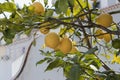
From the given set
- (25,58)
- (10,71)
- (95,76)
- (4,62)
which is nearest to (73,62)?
(95,76)

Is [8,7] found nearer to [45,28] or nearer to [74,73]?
[45,28]

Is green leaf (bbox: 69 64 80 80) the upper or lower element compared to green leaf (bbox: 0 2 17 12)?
lower

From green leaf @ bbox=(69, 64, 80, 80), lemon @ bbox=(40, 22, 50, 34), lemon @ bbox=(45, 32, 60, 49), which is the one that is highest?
lemon @ bbox=(40, 22, 50, 34)

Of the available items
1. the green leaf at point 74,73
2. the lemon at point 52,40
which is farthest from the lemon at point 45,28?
the green leaf at point 74,73

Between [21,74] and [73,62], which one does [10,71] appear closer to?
[21,74]

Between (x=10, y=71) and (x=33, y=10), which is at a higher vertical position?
(x=33, y=10)

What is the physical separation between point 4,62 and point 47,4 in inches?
212

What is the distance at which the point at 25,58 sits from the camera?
4125mm

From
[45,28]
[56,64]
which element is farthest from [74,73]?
[45,28]

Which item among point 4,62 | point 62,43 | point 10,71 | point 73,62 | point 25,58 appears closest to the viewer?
point 73,62

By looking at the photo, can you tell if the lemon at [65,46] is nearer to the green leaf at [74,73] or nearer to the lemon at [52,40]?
the lemon at [52,40]

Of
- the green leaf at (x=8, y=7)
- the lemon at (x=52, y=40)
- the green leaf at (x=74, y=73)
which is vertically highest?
the green leaf at (x=8, y=7)

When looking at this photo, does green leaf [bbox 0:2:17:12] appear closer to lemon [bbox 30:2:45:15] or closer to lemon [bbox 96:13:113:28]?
lemon [bbox 30:2:45:15]

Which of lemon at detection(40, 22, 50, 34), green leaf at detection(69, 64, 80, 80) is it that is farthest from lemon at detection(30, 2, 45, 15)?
green leaf at detection(69, 64, 80, 80)
